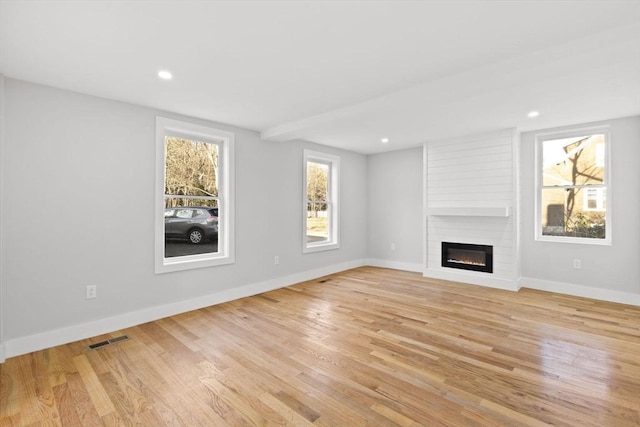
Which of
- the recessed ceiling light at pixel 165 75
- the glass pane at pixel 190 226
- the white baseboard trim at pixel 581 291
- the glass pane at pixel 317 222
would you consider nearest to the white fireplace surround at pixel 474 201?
the white baseboard trim at pixel 581 291

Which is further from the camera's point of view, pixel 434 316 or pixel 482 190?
pixel 482 190

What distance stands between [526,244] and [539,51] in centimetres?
329

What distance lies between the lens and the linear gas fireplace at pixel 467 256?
188 inches

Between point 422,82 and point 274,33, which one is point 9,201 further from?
point 422,82

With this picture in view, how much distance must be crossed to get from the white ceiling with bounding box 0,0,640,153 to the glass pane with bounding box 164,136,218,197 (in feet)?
1.51

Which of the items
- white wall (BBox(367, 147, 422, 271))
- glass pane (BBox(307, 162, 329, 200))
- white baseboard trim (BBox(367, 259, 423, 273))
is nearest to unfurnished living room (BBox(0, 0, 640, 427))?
glass pane (BBox(307, 162, 329, 200))

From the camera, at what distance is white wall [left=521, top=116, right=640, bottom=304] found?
3836 millimetres

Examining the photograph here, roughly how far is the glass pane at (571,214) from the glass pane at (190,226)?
489cm

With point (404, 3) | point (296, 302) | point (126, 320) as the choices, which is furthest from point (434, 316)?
point (126, 320)

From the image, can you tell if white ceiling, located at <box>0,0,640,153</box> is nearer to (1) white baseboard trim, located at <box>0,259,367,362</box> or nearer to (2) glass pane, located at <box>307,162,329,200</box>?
(2) glass pane, located at <box>307,162,329,200</box>

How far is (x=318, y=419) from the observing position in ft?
5.78

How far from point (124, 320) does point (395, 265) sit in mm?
4649

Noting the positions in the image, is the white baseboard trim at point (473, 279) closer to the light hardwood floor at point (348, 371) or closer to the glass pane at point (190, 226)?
the light hardwood floor at point (348, 371)

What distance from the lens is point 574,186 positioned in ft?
14.1
